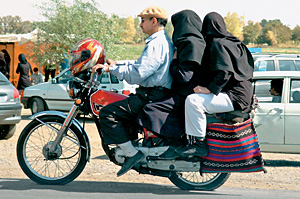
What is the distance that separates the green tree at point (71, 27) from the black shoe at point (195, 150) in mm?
15427

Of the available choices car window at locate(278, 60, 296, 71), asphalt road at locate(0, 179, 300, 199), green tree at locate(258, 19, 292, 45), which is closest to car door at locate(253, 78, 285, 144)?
asphalt road at locate(0, 179, 300, 199)

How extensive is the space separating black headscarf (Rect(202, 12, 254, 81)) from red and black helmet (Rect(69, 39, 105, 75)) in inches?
48.7

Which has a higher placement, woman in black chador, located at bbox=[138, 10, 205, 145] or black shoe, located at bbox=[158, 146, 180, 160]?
woman in black chador, located at bbox=[138, 10, 205, 145]

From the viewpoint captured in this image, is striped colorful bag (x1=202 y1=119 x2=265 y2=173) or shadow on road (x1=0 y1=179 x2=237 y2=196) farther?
shadow on road (x1=0 y1=179 x2=237 y2=196)

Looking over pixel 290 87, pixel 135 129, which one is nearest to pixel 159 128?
pixel 135 129

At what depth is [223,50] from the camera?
5211mm

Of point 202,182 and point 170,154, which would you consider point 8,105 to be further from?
point 170,154

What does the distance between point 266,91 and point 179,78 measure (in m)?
3.60

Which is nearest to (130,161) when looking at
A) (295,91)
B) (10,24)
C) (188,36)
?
(188,36)

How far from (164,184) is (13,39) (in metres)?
19.2

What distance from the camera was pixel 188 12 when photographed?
547 centimetres

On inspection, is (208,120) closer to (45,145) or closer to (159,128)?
(159,128)

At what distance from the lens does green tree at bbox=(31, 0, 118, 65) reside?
2077 cm

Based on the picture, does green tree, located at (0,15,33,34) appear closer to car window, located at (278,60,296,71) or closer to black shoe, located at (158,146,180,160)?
car window, located at (278,60,296,71)
